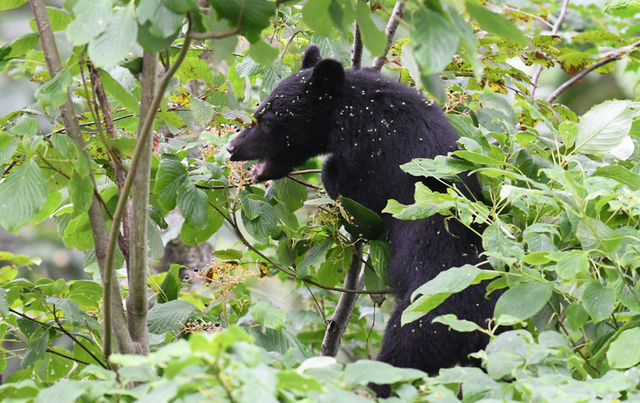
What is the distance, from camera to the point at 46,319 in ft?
9.03

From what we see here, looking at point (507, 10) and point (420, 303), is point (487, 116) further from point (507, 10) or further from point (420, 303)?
point (420, 303)

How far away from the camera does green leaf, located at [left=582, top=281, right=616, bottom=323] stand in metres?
1.80

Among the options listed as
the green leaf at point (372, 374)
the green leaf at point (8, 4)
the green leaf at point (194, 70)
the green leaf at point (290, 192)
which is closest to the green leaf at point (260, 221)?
the green leaf at point (290, 192)

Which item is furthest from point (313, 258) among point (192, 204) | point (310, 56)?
point (310, 56)

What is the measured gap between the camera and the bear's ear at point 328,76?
3232 millimetres

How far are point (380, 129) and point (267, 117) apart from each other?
2.09 ft

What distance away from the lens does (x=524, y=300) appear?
1.85m

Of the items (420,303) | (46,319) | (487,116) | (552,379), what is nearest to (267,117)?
(487,116)

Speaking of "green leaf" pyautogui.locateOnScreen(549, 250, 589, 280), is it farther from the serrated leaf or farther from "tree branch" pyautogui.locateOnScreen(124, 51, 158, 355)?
the serrated leaf

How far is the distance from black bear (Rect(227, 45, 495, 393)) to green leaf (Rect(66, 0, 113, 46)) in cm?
168

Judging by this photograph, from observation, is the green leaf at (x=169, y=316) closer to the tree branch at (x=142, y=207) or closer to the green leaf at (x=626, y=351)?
the tree branch at (x=142, y=207)

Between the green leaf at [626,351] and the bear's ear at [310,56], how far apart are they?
7.67 ft

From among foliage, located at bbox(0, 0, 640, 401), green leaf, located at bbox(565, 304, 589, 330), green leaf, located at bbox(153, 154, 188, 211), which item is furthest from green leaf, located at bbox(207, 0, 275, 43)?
green leaf, located at bbox(565, 304, 589, 330)

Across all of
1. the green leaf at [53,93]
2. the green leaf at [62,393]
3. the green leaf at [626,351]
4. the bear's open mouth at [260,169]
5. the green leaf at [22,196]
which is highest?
the green leaf at [53,93]
